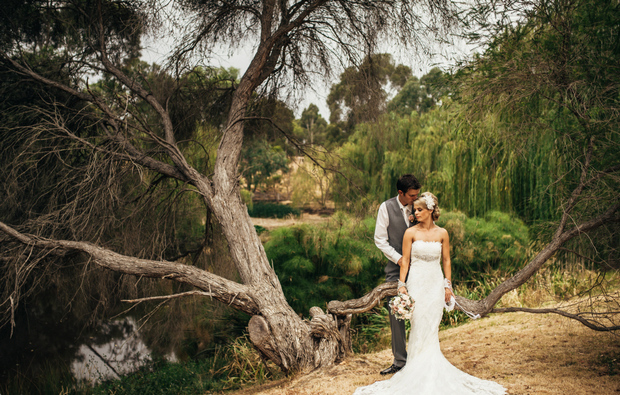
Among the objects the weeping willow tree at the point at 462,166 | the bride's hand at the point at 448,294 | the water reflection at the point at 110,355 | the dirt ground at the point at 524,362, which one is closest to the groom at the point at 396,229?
the dirt ground at the point at 524,362

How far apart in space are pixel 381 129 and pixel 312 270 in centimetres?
306

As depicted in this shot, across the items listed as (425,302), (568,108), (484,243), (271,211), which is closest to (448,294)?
(425,302)

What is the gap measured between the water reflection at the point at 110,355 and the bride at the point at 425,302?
693cm

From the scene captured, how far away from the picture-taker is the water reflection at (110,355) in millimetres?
9219

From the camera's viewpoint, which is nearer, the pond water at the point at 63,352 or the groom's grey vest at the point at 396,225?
the groom's grey vest at the point at 396,225

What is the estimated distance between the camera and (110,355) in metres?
9.96

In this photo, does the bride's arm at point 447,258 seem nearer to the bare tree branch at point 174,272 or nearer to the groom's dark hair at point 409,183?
the groom's dark hair at point 409,183

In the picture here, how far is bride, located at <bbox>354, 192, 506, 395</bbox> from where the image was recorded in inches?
146

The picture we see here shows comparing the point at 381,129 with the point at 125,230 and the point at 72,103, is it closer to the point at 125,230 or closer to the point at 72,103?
the point at 125,230

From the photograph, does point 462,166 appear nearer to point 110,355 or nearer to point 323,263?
point 323,263

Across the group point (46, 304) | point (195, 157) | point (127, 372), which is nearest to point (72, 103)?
point (195, 157)

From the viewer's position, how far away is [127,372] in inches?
361

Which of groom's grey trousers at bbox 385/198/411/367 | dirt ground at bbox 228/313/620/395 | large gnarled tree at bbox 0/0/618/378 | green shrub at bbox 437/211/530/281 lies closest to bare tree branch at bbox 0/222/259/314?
large gnarled tree at bbox 0/0/618/378

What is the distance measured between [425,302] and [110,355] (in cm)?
863
